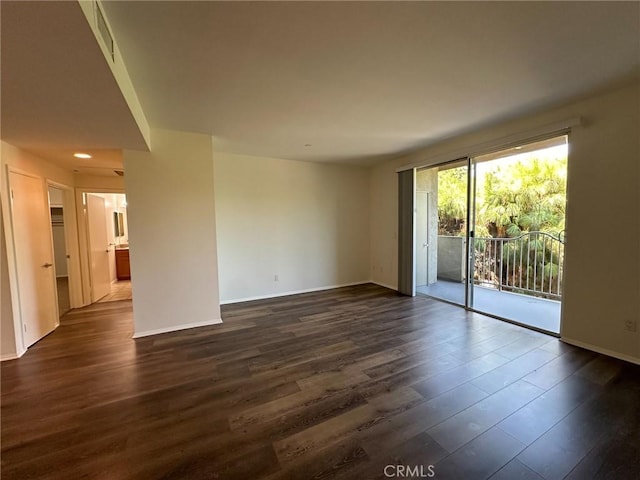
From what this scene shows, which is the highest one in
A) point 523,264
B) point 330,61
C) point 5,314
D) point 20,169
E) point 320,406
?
point 330,61

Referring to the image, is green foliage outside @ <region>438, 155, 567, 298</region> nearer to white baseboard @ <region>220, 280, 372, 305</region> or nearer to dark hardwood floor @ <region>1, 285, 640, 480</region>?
dark hardwood floor @ <region>1, 285, 640, 480</region>

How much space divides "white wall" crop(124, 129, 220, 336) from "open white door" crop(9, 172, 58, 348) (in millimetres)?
1098

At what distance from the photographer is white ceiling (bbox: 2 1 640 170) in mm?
1494

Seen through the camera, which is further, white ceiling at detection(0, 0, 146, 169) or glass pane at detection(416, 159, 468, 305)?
glass pane at detection(416, 159, 468, 305)

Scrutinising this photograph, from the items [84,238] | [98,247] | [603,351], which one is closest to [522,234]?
[603,351]

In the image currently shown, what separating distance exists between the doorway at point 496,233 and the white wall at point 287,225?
4.53ft

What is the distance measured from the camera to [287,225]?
5086mm

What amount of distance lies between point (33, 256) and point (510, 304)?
6660 millimetres

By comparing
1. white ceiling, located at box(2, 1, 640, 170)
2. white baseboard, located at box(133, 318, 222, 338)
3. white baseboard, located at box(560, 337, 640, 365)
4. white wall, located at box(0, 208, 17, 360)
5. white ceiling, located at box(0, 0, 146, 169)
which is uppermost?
white ceiling, located at box(2, 1, 640, 170)

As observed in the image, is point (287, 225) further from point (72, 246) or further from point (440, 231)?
point (72, 246)

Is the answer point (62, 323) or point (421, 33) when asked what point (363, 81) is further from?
point (62, 323)

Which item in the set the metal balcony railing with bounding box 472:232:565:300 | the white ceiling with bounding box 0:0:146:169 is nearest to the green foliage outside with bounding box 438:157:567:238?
the metal balcony railing with bounding box 472:232:565:300

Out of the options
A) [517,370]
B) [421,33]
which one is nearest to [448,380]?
[517,370]

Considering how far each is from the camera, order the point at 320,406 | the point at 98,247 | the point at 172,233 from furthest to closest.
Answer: the point at 98,247 < the point at 172,233 < the point at 320,406
